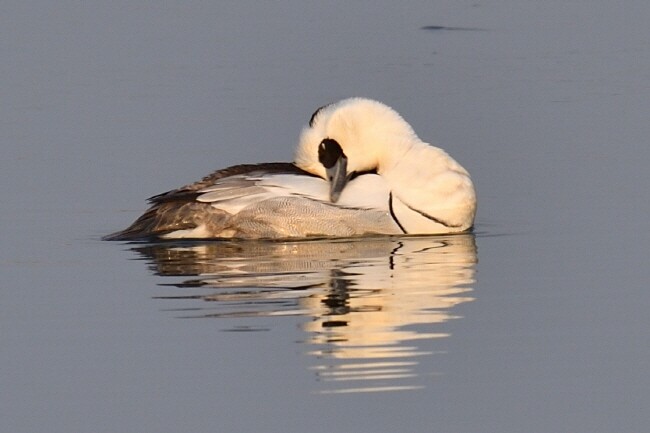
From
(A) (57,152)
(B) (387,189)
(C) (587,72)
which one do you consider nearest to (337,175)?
(B) (387,189)

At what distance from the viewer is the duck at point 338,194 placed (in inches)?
556

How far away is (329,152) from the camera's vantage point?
1448 cm

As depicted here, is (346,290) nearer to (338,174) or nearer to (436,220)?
(436,220)

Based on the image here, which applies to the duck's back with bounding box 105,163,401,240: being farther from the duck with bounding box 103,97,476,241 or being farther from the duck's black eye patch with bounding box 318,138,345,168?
the duck's black eye patch with bounding box 318,138,345,168

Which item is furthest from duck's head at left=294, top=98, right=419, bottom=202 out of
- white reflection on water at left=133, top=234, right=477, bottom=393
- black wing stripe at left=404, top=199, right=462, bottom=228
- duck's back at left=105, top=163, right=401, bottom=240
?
white reflection on water at left=133, top=234, right=477, bottom=393

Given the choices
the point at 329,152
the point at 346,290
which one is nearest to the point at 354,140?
the point at 329,152

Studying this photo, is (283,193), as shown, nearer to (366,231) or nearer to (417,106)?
(366,231)

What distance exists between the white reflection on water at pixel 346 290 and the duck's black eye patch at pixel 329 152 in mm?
833

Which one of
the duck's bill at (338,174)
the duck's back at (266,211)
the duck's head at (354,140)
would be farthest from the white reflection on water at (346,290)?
→ the duck's head at (354,140)

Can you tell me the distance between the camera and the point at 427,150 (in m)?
14.4

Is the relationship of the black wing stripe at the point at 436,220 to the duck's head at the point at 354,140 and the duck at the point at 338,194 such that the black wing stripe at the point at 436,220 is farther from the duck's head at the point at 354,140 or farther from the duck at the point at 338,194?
the duck's head at the point at 354,140

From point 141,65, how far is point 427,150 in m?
10.9

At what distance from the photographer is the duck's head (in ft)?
47.5

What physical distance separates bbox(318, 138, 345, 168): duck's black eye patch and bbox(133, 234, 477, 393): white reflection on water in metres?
0.83
